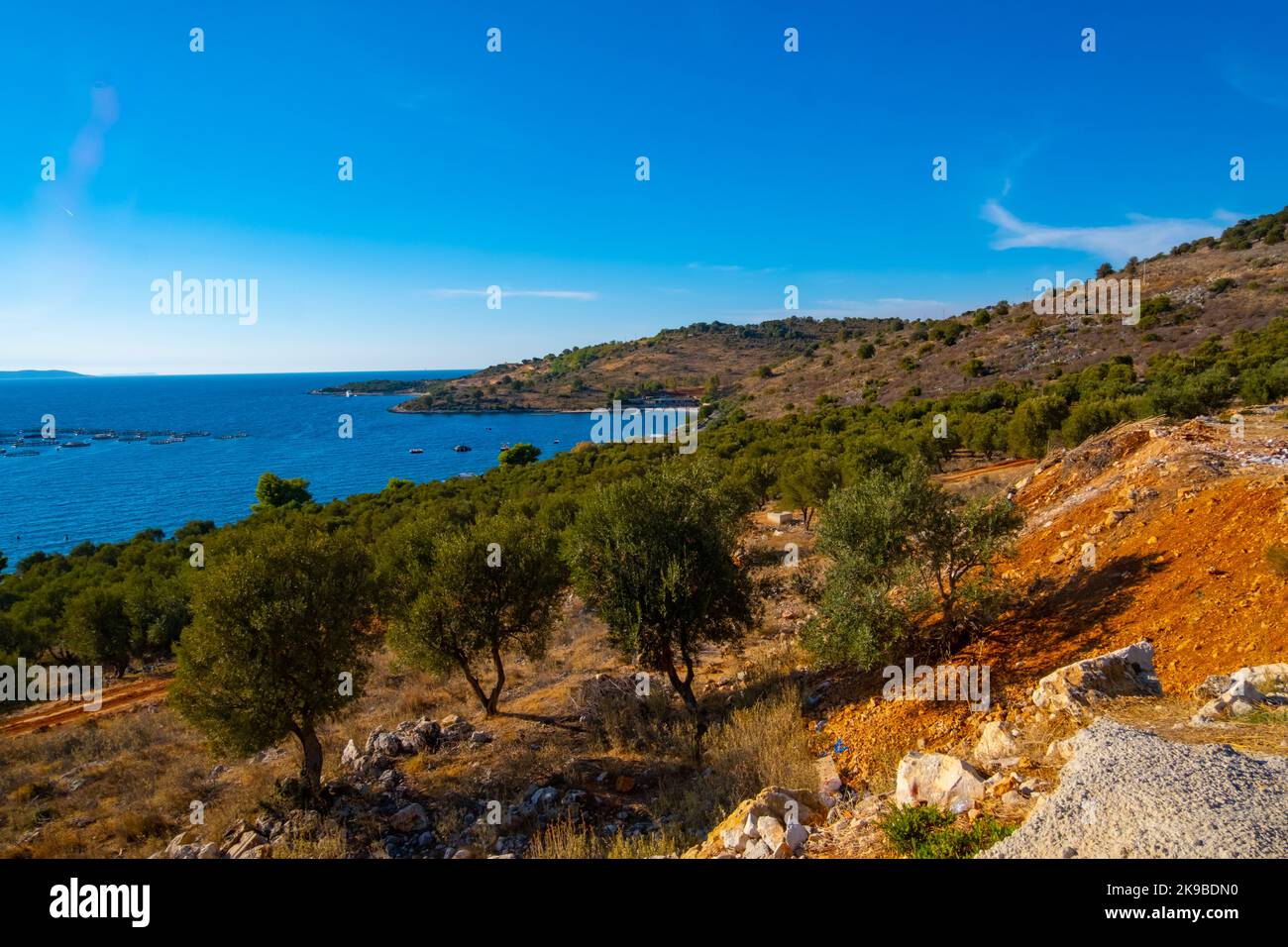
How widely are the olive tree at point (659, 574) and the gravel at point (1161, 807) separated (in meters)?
9.26

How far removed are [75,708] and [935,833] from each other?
3302 centimetres

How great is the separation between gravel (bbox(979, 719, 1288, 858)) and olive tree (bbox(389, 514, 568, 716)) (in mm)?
13943

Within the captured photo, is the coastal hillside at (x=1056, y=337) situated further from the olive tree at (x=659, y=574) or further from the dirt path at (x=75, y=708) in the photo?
the dirt path at (x=75, y=708)

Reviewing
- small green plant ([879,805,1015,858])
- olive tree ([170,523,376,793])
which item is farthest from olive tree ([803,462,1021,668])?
olive tree ([170,523,376,793])

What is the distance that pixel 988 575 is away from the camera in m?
12.6

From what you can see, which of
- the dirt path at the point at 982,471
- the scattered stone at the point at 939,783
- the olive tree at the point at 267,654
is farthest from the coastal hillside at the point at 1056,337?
the olive tree at the point at 267,654

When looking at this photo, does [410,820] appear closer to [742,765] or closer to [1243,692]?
[742,765]

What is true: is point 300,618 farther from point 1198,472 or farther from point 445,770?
point 1198,472

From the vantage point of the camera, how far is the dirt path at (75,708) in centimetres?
2289

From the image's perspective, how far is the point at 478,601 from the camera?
17078 millimetres

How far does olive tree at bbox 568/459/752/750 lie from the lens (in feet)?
48.2

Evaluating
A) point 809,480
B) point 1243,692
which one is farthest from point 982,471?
point 1243,692
